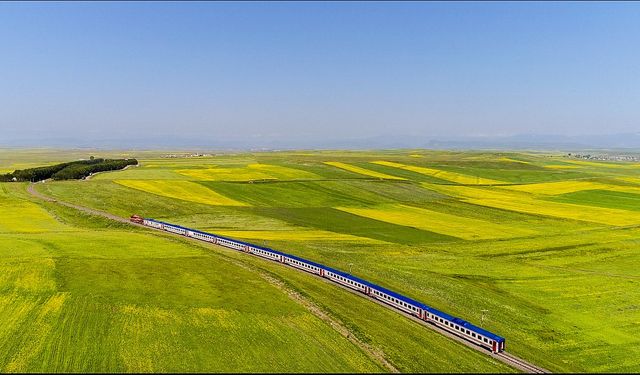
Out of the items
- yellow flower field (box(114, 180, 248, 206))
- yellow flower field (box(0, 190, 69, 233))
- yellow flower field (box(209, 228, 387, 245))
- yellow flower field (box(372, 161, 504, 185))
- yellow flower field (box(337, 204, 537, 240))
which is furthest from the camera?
yellow flower field (box(372, 161, 504, 185))

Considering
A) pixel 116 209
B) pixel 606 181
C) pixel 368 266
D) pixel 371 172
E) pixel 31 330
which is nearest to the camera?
pixel 31 330

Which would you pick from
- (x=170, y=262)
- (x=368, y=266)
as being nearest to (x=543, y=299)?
(x=368, y=266)

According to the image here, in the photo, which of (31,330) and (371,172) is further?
(371,172)

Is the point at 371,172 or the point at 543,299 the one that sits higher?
the point at 371,172

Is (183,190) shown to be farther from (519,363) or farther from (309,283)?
(519,363)

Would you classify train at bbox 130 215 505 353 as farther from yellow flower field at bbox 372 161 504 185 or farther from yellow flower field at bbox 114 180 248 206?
yellow flower field at bbox 372 161 504 185

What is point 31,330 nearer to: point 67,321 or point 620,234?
point 67,321

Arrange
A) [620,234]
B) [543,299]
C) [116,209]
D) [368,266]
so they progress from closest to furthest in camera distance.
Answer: [543,299] < [368,266] < [620,234] < [116,209]

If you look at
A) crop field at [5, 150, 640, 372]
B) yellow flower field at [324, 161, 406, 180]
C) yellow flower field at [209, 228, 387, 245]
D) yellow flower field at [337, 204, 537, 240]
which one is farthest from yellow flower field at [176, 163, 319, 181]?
yellow flower field at [209, 228, 387, 245]
